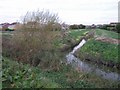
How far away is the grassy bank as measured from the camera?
8750 mm

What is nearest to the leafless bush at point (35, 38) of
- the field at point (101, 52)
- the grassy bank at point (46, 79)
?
the grassy bank at point (46, 79)

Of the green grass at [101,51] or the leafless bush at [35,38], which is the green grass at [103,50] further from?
the leafless bush at [35,38]

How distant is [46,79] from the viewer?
10.9m

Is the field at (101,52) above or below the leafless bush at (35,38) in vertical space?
below

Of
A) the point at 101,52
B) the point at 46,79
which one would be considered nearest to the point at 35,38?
the point at 46,79

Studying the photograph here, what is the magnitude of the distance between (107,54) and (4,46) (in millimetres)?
9795

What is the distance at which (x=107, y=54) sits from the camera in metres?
23.5

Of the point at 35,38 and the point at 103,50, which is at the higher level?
the point at 35,38

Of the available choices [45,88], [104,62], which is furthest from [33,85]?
[104,62]

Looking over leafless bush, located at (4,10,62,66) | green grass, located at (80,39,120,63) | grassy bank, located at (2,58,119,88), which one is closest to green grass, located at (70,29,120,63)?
green grass, located at (80,39,120,63)

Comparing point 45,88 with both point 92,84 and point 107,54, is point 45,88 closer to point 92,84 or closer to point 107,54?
point 92,84

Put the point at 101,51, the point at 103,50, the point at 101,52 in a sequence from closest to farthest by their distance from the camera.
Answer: the point at 101,52 → the point at 101,51 → the point at 103,50

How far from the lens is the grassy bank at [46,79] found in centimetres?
875

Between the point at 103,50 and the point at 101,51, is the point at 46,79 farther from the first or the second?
the point at 103,50
